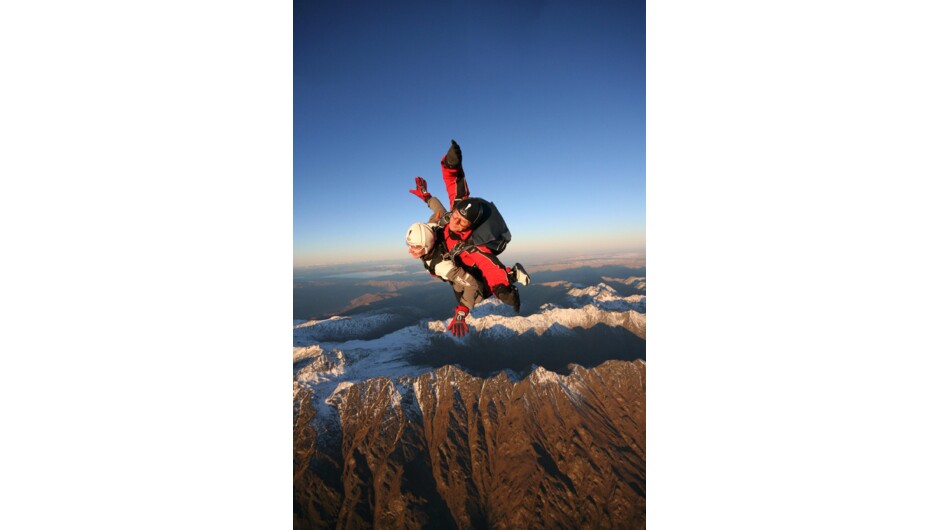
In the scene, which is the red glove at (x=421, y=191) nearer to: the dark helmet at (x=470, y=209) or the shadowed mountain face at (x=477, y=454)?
the dark helmet at (x=470, y=209)

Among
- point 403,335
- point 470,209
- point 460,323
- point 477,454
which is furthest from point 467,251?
point 477,454

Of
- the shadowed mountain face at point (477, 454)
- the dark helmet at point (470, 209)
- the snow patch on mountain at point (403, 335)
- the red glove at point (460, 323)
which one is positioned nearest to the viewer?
the dark helmet at point (470, 209)

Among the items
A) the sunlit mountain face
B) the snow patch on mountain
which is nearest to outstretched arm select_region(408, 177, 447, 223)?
the sunlit mountain face

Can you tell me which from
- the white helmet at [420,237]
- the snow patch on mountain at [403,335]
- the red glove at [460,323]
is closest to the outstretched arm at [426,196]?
the white helmet at [420,237]

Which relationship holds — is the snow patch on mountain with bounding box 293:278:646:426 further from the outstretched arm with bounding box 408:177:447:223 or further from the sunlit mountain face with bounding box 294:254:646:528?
the outstretched arm with bounding box 408:177:447:223

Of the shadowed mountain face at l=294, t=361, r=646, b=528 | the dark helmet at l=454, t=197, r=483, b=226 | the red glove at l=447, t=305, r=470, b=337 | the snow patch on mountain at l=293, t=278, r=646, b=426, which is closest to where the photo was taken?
the dark helmet at l=454, t=197, r=483, b=226

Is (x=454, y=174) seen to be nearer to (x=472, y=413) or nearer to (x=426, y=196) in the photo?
A: (x=426, y=196)

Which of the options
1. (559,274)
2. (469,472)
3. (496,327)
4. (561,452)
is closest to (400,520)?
(469,472)
